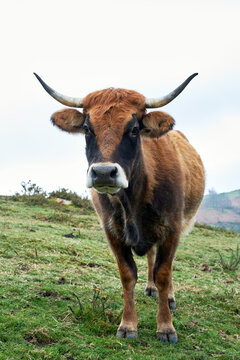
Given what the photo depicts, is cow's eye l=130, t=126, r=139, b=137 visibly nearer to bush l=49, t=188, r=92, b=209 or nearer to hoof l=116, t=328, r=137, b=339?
hoof l=116, t=328, r=137, b=339

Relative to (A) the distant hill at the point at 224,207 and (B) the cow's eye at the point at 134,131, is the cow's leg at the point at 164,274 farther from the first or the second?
(A) the distant hill at the point at 224,207

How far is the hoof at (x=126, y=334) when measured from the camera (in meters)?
4.59

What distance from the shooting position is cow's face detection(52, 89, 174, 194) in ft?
13.0

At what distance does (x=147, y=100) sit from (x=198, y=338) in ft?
9.73

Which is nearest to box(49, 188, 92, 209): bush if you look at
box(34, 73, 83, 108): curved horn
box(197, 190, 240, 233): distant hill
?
box(34, 73, 83, 108): curved horn

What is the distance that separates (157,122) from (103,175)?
1.34 meters

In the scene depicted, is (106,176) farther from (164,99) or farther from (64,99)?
(64,99)

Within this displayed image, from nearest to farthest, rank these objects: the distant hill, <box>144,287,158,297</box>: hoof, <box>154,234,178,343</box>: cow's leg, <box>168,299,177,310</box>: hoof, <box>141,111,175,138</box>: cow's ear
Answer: <box>141,111,175,138</box>: cow's ear
<box>154,234,178,343</box>: cow's leg
<box>168,299,177,310</box>: hoof
<box>144,287,158,297</box>: hoof
the distant hill

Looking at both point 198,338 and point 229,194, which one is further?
point 229,194

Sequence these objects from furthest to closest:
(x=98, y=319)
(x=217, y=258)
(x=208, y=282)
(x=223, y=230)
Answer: (x=223, y=230), (x=217, y=258), (x=208, y=282), (x=98, y=319)

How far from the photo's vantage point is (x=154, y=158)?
546cm

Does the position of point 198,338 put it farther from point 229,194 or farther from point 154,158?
point 229,194

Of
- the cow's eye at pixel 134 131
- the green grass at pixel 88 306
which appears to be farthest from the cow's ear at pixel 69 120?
the green grass at pixel 88 306

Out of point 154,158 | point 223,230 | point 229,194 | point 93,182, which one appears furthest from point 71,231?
point 229,194
